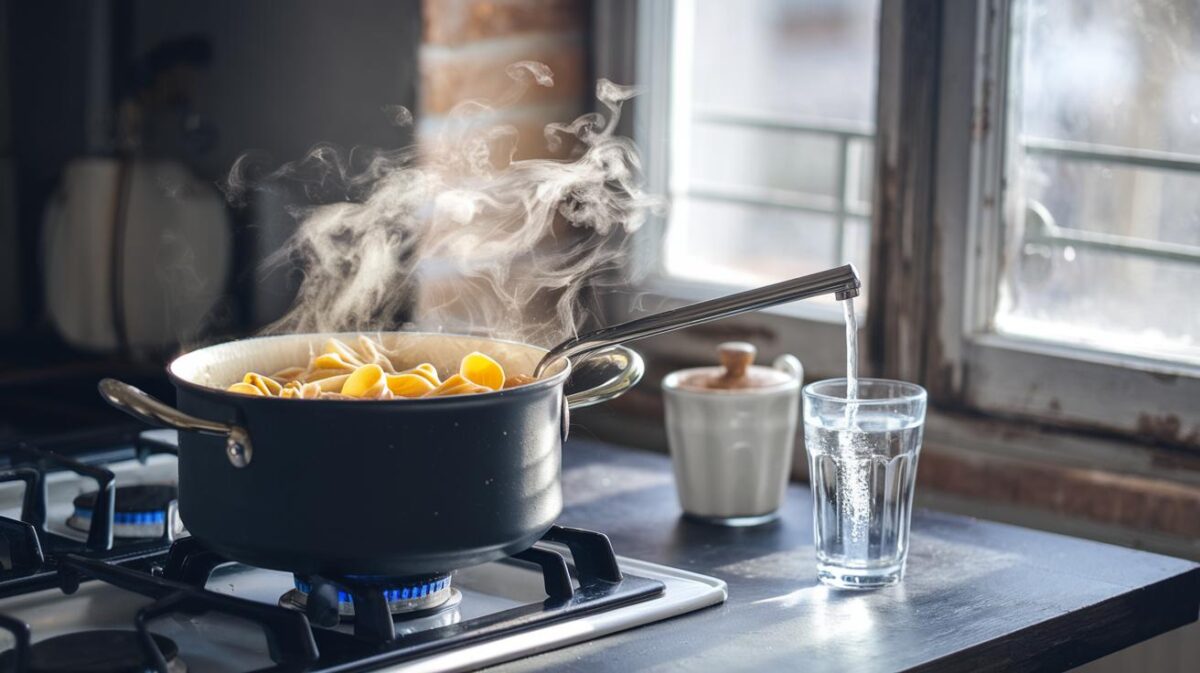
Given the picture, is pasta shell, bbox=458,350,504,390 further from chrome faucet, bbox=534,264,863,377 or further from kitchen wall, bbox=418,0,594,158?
kitchen wall, bbox=418,0,594,158

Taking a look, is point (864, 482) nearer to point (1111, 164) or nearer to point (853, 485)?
point (853, 485)

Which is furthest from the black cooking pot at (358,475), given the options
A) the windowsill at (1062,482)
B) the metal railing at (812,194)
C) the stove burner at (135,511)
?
the metal railing at (812,194)

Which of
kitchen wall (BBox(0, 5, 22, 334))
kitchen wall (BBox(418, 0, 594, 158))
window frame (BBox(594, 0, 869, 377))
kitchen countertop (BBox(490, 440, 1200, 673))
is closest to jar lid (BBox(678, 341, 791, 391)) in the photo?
kitchen countertop (BBox(490, 440, 1200, 673))

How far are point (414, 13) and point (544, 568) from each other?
864mm

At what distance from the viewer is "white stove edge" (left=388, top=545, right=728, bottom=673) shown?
1001 millimetres

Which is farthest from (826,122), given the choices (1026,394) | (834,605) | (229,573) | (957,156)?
(229,573)

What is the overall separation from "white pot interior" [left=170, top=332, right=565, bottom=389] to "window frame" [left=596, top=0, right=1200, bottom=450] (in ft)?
2.22

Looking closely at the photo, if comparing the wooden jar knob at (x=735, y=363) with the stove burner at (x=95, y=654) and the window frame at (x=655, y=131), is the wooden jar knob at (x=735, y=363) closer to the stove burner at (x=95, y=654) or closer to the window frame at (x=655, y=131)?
the window frame at (x=655, y=131)

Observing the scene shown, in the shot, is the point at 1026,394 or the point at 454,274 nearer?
the point at 1026,394

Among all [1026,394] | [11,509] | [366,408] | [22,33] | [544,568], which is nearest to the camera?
[366,408]

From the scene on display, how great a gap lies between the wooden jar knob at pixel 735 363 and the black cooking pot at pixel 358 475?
1.29ft

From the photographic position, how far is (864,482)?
121 centimetres

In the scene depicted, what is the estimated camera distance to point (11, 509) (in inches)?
53.6

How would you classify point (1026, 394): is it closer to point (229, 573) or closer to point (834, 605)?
point (834, 605)
